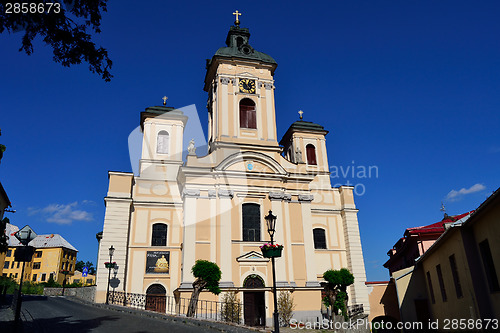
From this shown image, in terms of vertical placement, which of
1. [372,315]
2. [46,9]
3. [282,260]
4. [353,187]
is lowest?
[372,315]

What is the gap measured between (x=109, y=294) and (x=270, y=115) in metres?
17.1

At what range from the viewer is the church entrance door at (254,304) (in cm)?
2244

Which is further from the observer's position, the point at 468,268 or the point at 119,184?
the point at 119,184

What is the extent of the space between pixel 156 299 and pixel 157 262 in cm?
242

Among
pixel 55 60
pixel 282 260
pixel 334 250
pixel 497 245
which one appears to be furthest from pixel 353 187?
pixel 55 60

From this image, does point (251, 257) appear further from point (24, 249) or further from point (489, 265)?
point (489, 265)

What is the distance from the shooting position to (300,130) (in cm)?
3547

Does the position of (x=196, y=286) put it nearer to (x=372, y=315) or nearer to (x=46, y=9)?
(x=372, y=315)

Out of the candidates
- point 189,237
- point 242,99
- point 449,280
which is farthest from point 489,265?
point 242,99

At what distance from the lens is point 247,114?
95.7 feet

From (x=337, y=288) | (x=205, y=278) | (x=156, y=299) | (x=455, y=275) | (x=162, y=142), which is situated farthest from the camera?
(x=162, y=142)

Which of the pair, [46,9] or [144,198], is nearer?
[46,9]

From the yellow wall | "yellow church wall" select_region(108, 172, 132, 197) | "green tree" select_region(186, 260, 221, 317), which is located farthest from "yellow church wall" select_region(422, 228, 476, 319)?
the yellow wall

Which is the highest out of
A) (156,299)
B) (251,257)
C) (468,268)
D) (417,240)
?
(417,240)
